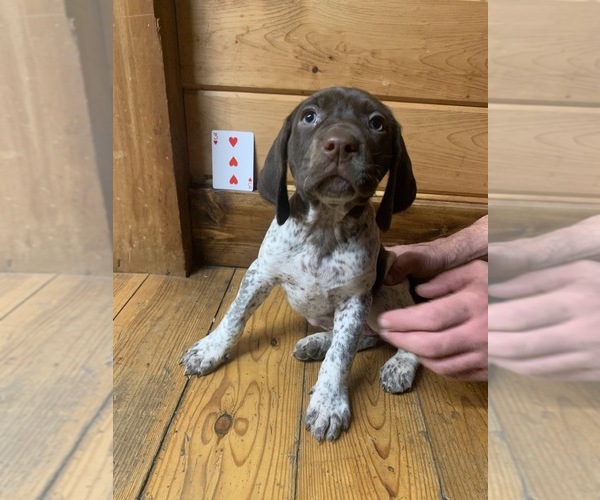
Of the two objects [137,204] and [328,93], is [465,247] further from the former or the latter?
[137,204]

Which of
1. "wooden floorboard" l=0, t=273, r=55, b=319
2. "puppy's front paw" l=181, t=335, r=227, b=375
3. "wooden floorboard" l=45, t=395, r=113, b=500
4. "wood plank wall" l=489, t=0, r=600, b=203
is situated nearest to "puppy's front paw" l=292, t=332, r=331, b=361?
"puppy's front paw" l=181, t=335, r=227, b=375

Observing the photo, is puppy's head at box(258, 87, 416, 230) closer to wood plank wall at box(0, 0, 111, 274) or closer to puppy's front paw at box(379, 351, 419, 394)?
puppy's front paw at box(379, 351, 419, 394)

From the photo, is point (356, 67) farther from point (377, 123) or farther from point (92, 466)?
point (92, 466)

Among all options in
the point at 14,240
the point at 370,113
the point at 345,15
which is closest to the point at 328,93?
the point at 370,113

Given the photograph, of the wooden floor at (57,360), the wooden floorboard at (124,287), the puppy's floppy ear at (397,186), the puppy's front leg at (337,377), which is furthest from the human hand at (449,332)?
the wooden floorboard at (124,287)

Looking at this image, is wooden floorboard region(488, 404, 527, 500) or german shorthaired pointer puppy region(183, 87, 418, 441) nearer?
wooden floorboard region(488, 404, 527, 500)

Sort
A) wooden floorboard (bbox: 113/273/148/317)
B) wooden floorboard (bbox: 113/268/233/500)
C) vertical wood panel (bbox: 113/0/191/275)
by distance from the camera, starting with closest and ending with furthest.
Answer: wooden floorboard (bbox: 113/268/233/500) < vertical wood panel (bbox: 113/0/191/275) < wooden floorboard (bbox: 113/273/148/317)
